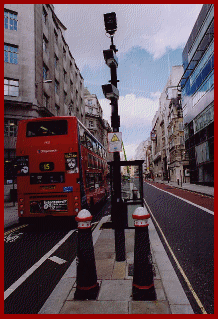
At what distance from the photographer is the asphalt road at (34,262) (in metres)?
3.80

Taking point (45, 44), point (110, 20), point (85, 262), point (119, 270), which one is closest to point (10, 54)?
point (45, 44)

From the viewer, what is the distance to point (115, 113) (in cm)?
541

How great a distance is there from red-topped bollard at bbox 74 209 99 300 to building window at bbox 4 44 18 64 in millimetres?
23742

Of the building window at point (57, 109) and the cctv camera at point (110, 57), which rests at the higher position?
the building window at point (57, 109)

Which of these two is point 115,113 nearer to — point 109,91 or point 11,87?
point 109,91

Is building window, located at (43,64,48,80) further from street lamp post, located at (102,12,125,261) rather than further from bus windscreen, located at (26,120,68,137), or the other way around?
street lamp post, located at (102,12,125,261)

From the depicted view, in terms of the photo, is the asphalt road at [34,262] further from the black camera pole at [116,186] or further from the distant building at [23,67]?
the distant building at [23,67]

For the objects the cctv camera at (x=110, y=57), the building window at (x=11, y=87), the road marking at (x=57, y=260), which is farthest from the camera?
the building window at (x=11, y=87)

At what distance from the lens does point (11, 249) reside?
266 inches

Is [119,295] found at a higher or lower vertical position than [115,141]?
lower

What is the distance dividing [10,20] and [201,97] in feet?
75.5

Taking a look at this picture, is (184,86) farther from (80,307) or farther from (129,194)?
(80,307)

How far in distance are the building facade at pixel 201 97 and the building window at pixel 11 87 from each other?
19969mm

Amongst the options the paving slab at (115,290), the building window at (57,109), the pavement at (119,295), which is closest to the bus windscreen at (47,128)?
the pavement at (119,295)
